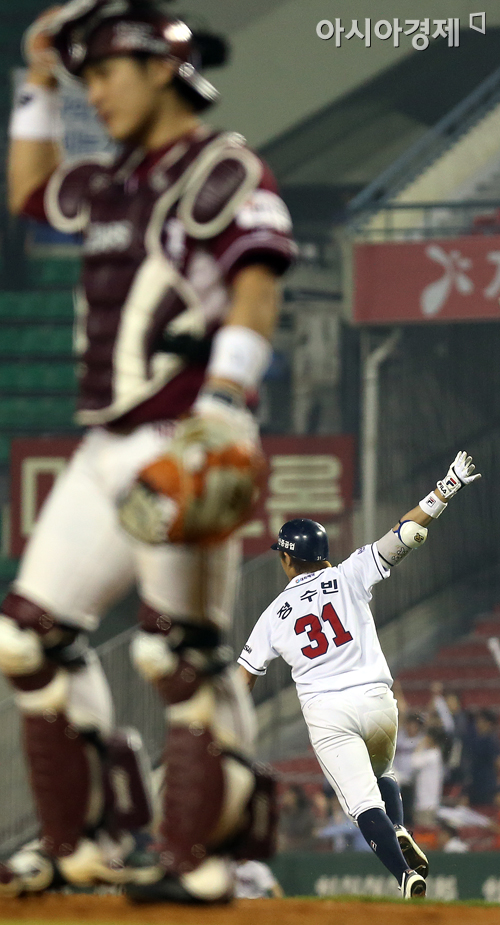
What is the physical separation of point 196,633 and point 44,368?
1517 centimetres

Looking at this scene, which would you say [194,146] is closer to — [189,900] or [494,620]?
[189,900]

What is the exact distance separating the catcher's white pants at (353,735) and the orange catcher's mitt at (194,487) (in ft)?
12.8

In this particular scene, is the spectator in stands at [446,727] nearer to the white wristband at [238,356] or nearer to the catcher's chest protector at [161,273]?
the catcher's chest protector at [161,273]

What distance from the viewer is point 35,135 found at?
14.4 ft

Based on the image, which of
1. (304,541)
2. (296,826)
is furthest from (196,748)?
(296,826)

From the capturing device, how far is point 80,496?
3.98 metres

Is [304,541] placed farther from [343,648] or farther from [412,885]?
[412,885]

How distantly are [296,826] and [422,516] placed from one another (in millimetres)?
7716

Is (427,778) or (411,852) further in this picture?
(427,778)

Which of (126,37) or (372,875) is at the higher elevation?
(126,37)

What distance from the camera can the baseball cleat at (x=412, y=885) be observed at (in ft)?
22.4

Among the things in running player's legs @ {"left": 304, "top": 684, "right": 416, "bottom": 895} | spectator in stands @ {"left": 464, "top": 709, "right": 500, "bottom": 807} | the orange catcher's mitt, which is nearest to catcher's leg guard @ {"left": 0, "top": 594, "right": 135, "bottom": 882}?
the orange catcher's mitt

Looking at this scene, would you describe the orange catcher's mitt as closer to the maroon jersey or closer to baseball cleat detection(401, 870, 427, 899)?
the maroon jersey

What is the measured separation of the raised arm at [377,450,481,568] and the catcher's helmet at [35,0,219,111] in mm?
3632
